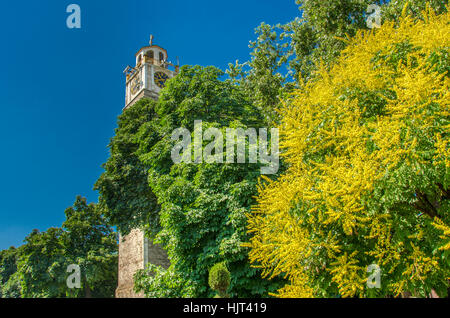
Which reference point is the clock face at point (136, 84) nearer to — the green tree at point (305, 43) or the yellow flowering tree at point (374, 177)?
the green tree at point (305, 43)

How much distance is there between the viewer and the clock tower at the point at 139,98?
23.8 meters

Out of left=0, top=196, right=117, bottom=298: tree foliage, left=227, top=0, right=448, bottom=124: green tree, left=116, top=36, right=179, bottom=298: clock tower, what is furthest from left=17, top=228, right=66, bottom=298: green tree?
left=227, top=0, right=448, bottom=124: green tree

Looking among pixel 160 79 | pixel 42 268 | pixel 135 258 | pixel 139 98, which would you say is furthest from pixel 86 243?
pixel 160 79

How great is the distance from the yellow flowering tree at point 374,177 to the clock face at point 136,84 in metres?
25.2

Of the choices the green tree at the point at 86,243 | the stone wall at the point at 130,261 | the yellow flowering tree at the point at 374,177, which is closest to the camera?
the yellow flowering tree at the point at 374,177

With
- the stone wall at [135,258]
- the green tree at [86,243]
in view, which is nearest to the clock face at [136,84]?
the green tree at [86,243]

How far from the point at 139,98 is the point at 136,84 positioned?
3.40 metres

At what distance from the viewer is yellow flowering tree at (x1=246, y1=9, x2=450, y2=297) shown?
6.20 metres

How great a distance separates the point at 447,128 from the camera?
6.14 m

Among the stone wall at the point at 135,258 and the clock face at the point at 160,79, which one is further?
the clock face at the point at 160,79

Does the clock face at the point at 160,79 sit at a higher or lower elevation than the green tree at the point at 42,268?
higher

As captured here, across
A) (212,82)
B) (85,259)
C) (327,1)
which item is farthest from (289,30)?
(85,259)

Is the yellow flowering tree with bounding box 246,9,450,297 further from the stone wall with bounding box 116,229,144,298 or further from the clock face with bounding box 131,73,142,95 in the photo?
the clock face with bounding box 131,73,142,95
